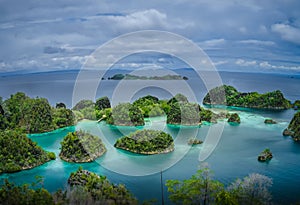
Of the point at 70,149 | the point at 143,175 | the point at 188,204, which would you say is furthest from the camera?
the point at 70,149

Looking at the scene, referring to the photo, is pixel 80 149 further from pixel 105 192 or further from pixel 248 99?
pixel 248 99

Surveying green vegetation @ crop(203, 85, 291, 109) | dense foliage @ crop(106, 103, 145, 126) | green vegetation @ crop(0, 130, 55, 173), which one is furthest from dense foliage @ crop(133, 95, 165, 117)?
green vegetation @ crop(0, 130, 55, 173)

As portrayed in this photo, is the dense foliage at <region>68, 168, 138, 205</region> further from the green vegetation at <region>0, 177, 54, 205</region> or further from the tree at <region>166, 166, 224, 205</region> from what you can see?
the tree at <region>166, 166, 224, 205</region>

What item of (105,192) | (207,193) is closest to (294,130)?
(207,193)

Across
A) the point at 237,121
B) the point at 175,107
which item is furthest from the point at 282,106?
the point at 175,107

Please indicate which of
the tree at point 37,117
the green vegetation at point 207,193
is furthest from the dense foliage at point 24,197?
the tree at point 37,117

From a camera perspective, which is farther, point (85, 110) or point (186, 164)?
point (85, 110)

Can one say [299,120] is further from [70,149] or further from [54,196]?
[54,196]
